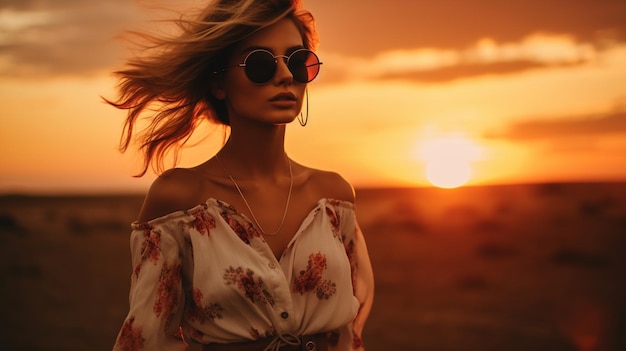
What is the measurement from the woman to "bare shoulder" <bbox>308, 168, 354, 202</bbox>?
0.35 feet

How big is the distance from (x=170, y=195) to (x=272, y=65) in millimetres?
650

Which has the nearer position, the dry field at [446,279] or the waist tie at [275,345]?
the waist tie at [275,345]

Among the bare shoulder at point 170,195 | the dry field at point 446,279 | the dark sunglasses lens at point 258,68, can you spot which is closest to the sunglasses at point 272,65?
the dark sunglasses lens at point 258,68

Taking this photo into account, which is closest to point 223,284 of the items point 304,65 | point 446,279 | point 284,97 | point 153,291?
point 153,291

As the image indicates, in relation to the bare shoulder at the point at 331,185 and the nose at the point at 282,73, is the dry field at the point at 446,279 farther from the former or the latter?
the nose at the point at 282,73

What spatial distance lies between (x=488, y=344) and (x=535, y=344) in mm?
678

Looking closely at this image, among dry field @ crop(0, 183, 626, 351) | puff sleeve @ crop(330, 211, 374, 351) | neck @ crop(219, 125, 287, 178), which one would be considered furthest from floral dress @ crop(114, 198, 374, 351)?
dry field @ crop(0, 183, 626, 351)

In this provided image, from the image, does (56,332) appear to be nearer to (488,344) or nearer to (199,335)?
(488,344)

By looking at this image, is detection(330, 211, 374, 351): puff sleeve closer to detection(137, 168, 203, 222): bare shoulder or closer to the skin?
the skin

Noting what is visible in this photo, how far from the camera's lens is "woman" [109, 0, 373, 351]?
3150mm

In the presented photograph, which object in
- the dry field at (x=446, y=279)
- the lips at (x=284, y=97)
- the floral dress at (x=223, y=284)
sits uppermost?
the lips at (x=284, y=97)

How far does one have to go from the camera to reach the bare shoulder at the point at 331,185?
3.69 m

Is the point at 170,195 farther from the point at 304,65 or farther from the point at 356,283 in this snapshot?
the point at 356,283

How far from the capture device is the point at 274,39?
333 centimetres
